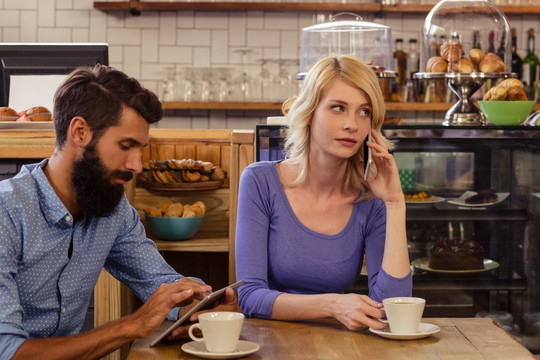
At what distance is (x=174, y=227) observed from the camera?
2.83 meters

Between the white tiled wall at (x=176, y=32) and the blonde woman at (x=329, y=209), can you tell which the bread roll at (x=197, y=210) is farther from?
the white tiled wall at (x=176, y=32)

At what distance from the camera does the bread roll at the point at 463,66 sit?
9.36ft

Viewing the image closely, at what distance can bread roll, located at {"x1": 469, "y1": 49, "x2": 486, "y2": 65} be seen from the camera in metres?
2.87

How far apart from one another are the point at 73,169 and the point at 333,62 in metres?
0.85

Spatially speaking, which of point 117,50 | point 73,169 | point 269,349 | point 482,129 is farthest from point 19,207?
point 117,50

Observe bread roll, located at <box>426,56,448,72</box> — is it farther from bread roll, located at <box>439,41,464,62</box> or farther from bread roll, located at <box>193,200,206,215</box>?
bread roll, located at <box>193,200,206,215</box>

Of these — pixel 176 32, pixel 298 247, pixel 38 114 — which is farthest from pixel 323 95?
pixel 176 32

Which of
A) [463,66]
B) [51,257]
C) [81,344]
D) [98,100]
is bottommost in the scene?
[81,344]

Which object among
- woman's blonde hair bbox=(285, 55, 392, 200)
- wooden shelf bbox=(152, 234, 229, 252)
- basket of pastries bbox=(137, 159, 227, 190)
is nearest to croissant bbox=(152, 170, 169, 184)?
basket of pastries bbox=(137, 159, 227, 190)

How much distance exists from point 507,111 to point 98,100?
1565 millimetres

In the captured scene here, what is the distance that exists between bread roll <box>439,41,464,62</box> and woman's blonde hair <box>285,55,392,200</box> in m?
0.81

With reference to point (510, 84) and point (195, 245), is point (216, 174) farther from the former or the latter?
point (510, 84)

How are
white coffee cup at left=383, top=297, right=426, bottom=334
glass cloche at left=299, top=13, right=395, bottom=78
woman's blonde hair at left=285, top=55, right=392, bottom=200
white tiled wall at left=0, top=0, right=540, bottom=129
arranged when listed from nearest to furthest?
white coffee cup at left=383, top=297, right=426, bottom=334 < woman's blonde hair at left=285, top=55, right=392, bottom=200 < glass cloche at left=299, top=13, right=395, bottom=78 < white tiled wall at left=0, top=0, right=540, bottom=129

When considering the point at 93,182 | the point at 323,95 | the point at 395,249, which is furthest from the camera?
the point at 323,95
